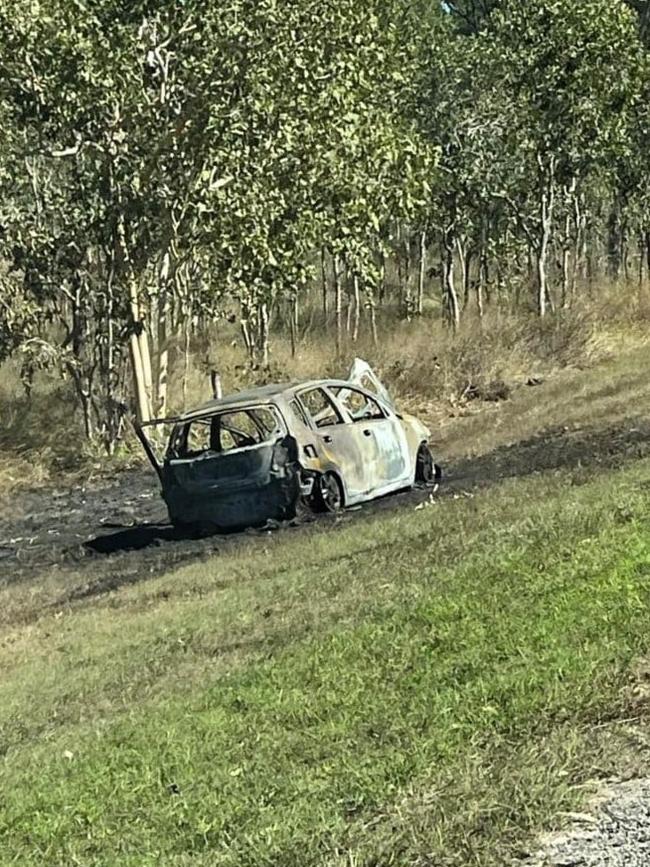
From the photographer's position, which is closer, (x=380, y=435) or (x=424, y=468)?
(x=380, y=435)

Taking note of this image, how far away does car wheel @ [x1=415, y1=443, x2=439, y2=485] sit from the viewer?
56.2 ft

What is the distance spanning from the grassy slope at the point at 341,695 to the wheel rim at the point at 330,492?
8.54ft

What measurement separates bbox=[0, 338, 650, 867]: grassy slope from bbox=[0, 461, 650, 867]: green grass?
0.02m

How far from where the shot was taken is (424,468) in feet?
56.6

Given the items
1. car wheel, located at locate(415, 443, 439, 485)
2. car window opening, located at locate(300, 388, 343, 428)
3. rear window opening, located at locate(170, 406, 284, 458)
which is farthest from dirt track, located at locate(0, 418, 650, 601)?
car window opening, located at locate(300, 388, 343, 428)

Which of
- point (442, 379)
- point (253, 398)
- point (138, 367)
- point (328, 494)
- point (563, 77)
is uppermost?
point (563, 77)

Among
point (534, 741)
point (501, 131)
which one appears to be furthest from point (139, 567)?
point (501, 131)

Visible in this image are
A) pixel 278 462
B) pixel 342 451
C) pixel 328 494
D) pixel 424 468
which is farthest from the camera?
pixel 424 468

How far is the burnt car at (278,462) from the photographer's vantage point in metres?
14.8

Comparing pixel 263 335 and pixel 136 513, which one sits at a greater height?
pixel 263 335

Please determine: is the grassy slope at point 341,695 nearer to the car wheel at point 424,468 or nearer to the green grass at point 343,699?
the green grass at point 343,699

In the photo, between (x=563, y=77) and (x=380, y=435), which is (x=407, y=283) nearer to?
(x=563, y=77)

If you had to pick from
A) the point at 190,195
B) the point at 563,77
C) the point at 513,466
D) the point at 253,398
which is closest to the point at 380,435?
the point at 253,398

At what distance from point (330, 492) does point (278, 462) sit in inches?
31.1
